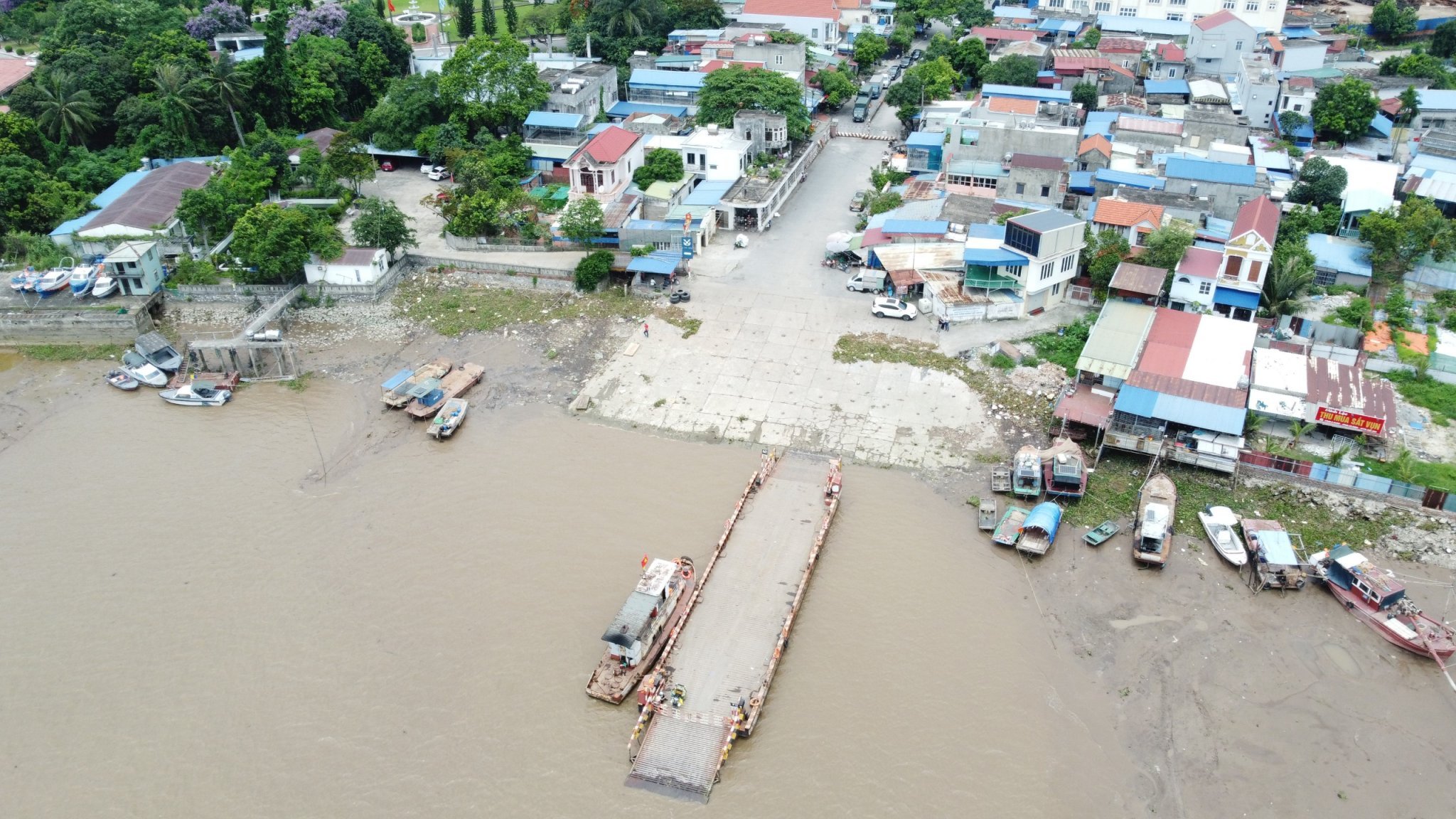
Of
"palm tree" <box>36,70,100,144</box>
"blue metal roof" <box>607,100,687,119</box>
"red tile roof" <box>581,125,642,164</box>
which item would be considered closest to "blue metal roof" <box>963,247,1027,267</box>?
"red tile roof" <box>581,125,642,164</box>

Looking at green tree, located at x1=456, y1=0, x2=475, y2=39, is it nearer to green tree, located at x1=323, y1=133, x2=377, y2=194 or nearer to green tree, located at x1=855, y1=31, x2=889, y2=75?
green tree, located at x1=323, y1=133, x2=377, y2=194

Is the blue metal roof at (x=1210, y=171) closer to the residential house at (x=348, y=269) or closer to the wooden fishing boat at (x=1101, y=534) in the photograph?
the wooden fishing boat at (x=1101, y=534)

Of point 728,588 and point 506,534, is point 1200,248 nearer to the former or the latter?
point 728,588

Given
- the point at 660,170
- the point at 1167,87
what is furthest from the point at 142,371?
the point at 1167,87

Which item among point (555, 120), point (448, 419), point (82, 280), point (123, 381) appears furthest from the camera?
point (555, 120)

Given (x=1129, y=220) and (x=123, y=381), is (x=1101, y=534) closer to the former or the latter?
(x=1129, y=220)

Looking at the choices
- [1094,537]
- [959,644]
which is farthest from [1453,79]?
[959,644]

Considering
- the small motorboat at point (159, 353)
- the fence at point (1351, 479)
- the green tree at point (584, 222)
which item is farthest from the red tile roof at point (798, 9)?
the fence at point (1351, 479)
